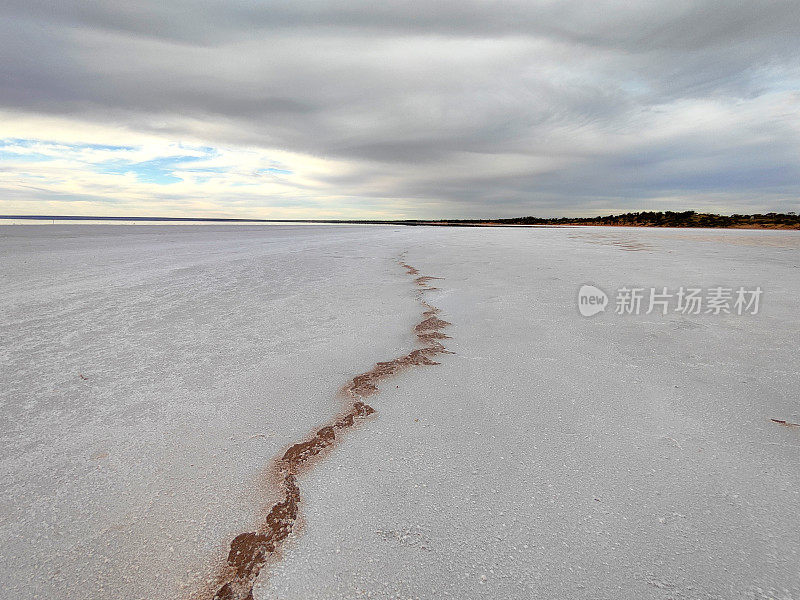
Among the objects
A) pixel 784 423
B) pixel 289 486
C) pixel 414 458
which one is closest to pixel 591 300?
pixel 784 423

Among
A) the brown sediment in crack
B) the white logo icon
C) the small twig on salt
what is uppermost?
the white logo icon

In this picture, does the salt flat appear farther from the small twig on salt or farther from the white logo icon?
the white logo icon

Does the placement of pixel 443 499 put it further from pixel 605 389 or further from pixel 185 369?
pixel 185 369

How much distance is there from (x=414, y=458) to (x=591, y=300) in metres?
3.84

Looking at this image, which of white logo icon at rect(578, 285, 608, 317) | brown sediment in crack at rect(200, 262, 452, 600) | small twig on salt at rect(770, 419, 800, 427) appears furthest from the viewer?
white logo icon at rect(578, 285, 608, 317)

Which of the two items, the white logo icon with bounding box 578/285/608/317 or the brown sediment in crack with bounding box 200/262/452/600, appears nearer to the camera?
the brown sediment in crack with bounding box 200/262/452/600

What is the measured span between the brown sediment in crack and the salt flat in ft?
0.18

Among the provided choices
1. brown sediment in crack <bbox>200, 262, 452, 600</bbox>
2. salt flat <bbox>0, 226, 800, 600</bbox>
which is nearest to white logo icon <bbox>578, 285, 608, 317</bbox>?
salt flat <bbox>0, 226, 800, 600</bbox>

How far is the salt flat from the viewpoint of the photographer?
120cm

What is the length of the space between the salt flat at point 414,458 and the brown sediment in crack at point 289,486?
5 cm

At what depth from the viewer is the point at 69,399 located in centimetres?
222

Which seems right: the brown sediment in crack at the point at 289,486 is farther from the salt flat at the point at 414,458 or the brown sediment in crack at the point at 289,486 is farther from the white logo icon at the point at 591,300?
the white logo icon at the point at 591,300

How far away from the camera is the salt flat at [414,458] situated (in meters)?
1.20

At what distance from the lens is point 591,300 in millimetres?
4809
